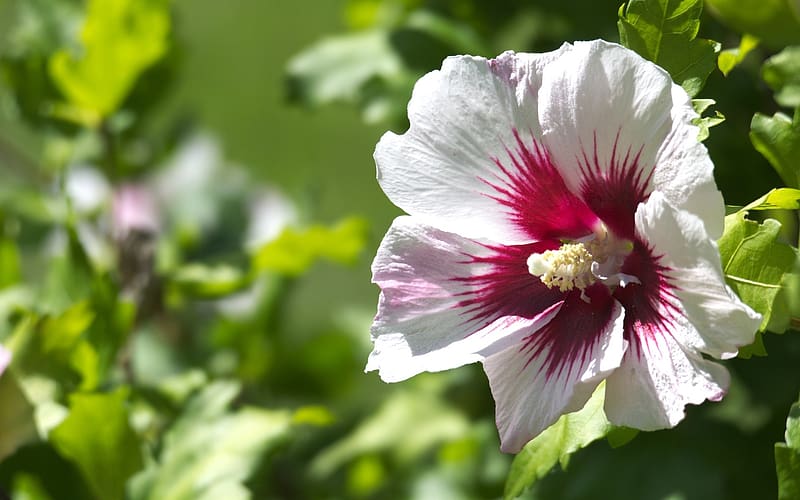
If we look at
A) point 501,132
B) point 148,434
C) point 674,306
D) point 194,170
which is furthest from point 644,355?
point 194,170

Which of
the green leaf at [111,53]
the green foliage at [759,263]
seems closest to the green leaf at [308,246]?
the green leaf at [111,53]

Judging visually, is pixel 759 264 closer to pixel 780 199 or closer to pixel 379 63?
pixel 780 199

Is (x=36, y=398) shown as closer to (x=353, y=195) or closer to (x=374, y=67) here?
(x=374, y=67)

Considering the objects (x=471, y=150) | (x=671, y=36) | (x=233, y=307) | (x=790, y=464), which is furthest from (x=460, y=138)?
(x=233, y=307)

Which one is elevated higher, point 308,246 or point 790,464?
Result: point 308,246

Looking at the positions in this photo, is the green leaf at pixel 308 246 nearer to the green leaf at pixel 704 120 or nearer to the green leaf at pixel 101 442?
the green leaf at pixel 101 442

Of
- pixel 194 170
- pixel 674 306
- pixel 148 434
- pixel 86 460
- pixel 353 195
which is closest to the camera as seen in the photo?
pixel 674 306
